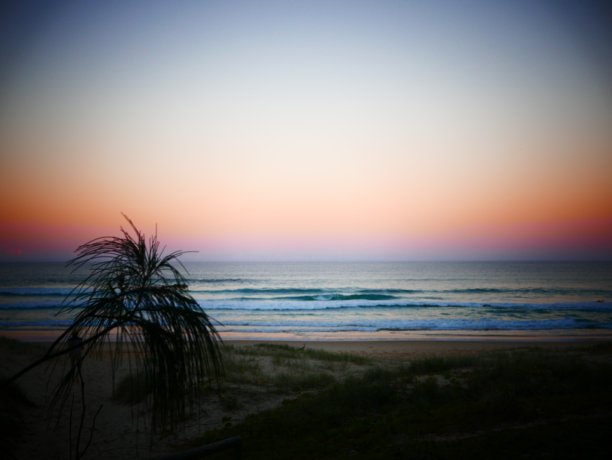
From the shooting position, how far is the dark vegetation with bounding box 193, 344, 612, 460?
5512mm

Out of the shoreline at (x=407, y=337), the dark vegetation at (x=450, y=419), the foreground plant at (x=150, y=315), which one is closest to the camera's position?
the foreground plant at (x=150, y=315)

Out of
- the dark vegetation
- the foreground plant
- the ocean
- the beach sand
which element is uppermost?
the foreground plant

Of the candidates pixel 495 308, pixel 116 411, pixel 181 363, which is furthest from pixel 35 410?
pixel 495 308

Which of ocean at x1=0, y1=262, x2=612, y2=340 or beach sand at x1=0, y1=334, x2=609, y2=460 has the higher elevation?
beach sand at x1=0, y1=334, x2=609, y2=460

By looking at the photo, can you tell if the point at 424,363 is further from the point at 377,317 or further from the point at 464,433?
the point at 377,317

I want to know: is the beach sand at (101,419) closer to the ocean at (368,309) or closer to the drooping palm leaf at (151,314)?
the drooping palm leaf at (151,314)

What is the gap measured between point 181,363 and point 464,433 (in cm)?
556

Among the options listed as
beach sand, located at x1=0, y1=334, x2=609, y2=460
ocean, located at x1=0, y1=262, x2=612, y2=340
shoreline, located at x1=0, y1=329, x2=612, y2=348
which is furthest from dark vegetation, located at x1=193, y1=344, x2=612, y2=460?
shoreline, located at x1=0, y1=329, x2=612, y2=348

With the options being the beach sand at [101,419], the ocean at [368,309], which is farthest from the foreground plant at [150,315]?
the ocean at [368,309]

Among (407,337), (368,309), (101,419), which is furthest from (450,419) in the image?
(368,309)

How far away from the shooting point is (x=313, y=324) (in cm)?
3503

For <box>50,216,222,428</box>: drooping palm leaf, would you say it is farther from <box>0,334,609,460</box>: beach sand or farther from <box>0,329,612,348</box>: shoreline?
<box>0,329,612,348</box>: shoreline

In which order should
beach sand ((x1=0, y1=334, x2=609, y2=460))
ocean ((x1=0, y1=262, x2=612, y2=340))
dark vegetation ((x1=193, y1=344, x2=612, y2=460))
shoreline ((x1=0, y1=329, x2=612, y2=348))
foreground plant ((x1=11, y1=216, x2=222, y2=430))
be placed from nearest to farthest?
foreground plant ((x1=11, y1=216, x2=222, y2=430)) → dark vegetation ((x1=193, y1=344, x2=612, y2=460)) → beach sand ((x1=0, y1=334, x2=609, y2=460)) → shoreline ((x1=0, y1=329, x2=612, y2=348)) → ocean ((x1=0, y1=262, x2=612, y2=340))

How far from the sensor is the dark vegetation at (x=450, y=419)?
5512 millimetres
